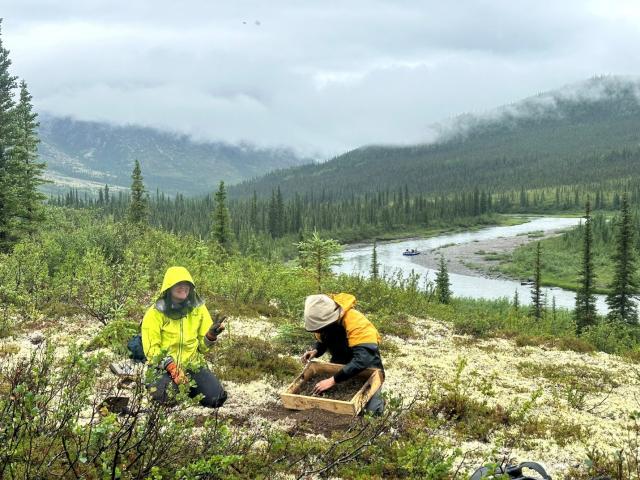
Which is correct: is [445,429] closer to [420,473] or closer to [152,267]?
[420,473]

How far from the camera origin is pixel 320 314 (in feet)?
24.3

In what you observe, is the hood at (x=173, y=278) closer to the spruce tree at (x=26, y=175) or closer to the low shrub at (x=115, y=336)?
the low shrub at (x=115, y=336)

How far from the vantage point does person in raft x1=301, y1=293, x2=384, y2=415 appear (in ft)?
24.4

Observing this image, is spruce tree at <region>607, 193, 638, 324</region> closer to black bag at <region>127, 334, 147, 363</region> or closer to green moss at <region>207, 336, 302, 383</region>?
green moss at <region>207, 336, 302, 383</region>

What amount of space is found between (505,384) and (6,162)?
27539 millimetres

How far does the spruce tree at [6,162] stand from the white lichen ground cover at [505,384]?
17.2 meters

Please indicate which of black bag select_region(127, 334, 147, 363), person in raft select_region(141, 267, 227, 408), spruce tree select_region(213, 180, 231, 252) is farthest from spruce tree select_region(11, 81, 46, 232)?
person in raft select_region(141, 267, 227, 408)

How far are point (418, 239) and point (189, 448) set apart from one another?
118m

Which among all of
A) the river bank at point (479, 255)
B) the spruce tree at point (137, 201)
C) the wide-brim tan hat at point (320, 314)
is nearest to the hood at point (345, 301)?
the wide-brim tan hat at point (320, 314)

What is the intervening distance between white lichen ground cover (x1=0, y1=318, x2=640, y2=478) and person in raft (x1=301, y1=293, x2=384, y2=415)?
1.78 ft

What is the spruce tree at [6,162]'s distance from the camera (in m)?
26.7

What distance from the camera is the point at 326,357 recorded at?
37.1 feet

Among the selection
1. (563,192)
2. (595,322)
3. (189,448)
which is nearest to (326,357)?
(189,448)

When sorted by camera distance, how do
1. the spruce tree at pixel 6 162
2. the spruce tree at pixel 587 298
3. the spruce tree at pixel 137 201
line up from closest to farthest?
1. the spruce tree at pixel 6 162
2. the spruce tree at pixel 587 298
3. the spruce tree at pixel 137 201
